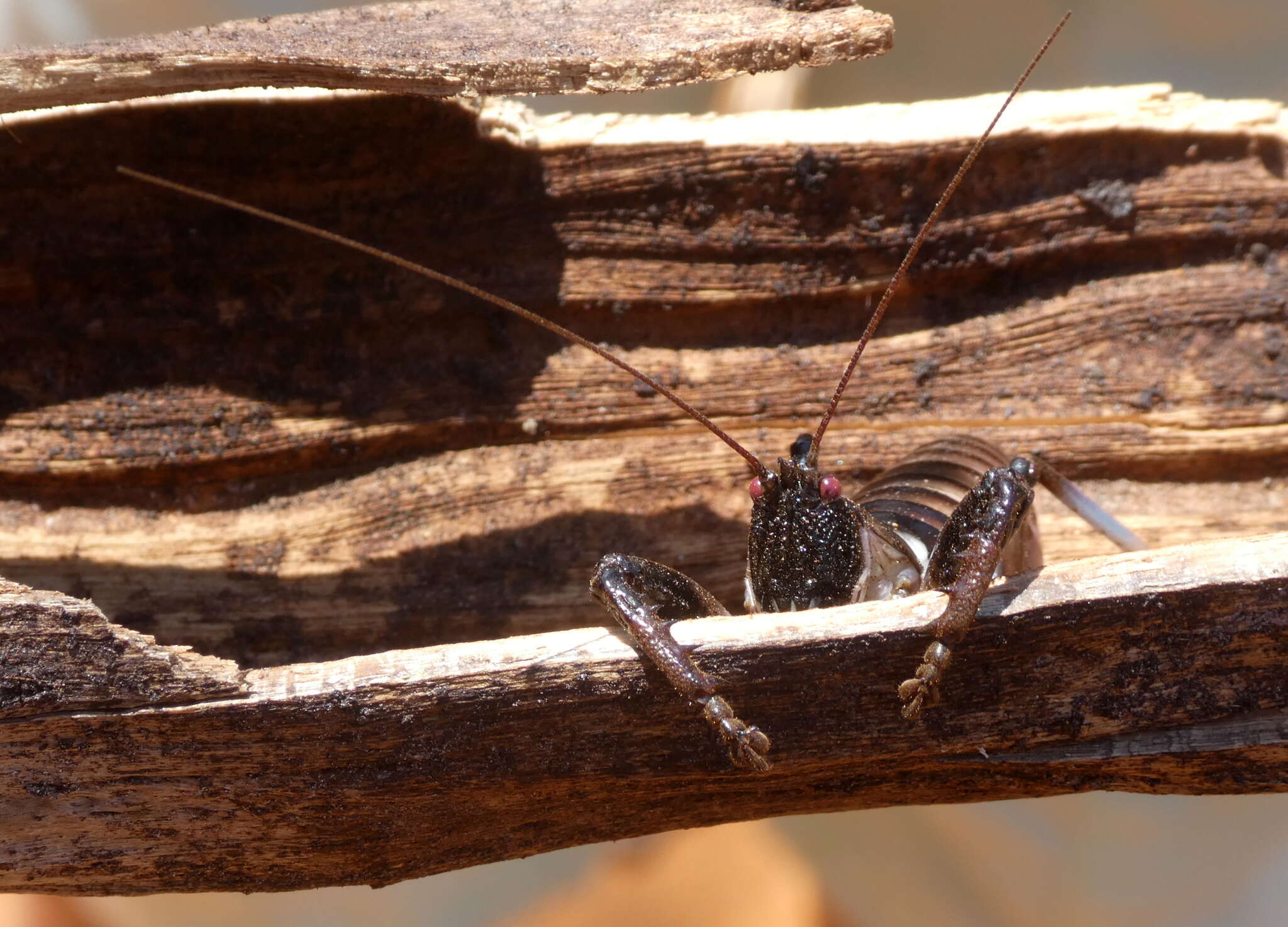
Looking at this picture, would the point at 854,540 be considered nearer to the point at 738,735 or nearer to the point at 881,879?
the point at 738,735

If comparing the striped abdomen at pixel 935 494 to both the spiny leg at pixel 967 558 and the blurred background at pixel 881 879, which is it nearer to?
the spiny leg at pixel 967 558

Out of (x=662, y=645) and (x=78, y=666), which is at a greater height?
(x=78, y=666)

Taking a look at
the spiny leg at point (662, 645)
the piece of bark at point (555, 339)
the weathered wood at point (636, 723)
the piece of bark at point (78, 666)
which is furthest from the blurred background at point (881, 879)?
the piece of bark at point (78, 666)

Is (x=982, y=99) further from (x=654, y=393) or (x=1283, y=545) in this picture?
(x=1283, y=545)

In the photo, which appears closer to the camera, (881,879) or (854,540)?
(854,540)

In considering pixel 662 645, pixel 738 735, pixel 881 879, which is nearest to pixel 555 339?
pixel 662 645

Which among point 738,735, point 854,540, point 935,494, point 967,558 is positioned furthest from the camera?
point 935,494
